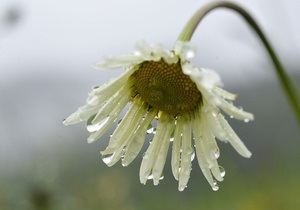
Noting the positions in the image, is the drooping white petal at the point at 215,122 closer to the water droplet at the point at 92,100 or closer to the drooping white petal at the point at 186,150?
the drooping white petal at the point at 186,150

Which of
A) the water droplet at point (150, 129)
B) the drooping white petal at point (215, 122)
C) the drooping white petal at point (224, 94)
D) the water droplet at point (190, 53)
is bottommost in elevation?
the water droplet at point (150, 129)

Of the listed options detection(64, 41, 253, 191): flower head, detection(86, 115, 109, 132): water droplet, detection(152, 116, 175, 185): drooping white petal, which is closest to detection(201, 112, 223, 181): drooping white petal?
detection(64, 41, 253, 191): flower head

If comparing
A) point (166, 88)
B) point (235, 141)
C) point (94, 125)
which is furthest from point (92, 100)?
point (235, 141)

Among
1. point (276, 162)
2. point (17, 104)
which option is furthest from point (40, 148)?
point (276, 162)

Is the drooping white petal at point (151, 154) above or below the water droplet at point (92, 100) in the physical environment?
below

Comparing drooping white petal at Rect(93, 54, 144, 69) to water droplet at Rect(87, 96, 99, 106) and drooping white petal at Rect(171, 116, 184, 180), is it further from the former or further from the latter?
drooping white petal at Rect(171, 116, 184, 180)

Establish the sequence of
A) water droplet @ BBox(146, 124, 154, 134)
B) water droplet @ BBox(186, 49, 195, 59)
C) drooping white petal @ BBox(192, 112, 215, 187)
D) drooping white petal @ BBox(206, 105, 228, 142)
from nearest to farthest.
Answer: water droplet @ BBox(186, 49, 195, 59), drooping white petal @ BBox(206, 105, 228, 142), drooping white petal @ BBox(192, 112, 215, 187), water droplet @ BBox(146, 124, 154, 134)

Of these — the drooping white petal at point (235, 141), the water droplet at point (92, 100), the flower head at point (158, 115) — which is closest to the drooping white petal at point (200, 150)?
the flower head at point (158, 115)

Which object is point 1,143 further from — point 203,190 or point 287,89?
point 287,89
